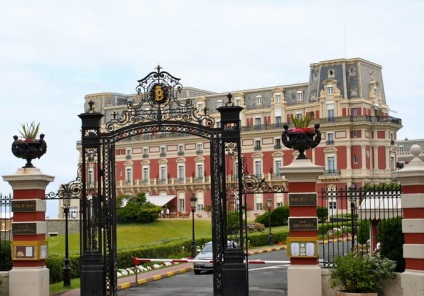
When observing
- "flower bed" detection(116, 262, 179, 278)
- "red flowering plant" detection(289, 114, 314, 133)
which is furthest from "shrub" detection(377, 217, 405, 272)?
A: "flower bed" detection(116, 262, 179, 278)

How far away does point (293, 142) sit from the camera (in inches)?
657

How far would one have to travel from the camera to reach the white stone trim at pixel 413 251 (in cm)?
1548

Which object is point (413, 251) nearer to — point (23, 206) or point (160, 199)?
point (23, 206)

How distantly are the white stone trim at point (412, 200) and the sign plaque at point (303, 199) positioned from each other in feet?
6.15

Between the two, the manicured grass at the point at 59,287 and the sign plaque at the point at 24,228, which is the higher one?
the sign plaque at the point at 24,228

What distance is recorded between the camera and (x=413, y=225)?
1564 cm

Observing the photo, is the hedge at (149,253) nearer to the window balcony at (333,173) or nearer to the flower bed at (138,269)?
the flower bed at (138,269)

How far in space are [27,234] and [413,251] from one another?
8653 millimetres

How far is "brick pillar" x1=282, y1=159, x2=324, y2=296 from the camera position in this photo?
16281mm

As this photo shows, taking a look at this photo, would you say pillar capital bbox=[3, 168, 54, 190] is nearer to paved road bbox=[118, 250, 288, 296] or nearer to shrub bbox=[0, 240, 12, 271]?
shrub bbox=[0, 240, 12, 271]

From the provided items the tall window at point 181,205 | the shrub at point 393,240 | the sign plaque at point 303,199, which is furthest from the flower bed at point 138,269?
the tall window at point 181,205

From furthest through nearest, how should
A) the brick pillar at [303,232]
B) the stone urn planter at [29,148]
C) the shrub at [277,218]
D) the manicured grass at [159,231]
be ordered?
the shrub at [277,218]
the manicured grass at [159,231]
the stone urn planter at [29,148]
the brick pillar at [303,232]

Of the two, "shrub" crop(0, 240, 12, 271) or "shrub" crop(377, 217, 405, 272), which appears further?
"shrub" crop(0, 240, 12, 271)

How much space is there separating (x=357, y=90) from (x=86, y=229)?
5893 centimetres
